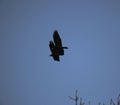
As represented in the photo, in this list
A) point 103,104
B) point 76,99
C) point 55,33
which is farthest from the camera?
point 103,104

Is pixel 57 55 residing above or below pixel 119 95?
above

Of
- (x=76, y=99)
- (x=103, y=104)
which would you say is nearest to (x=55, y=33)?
(x=76, y=99)

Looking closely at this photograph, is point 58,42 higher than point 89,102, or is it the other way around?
point 58,42

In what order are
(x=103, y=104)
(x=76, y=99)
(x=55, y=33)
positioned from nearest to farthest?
1. (x=55, y=33)
2. (x=76, y=99)
3. (x=103, y=104)

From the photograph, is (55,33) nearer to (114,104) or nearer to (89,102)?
(114,104)

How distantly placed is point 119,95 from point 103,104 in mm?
1844

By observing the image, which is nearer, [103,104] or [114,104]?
[114,104]

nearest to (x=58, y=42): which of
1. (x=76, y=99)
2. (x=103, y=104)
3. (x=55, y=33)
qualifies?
(x=55, y=33)

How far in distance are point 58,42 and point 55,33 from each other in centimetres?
41

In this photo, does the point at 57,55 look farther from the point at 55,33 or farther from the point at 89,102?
the point at 89,102

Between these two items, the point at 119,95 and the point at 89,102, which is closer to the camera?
the point at 119,95

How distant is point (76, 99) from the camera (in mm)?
24625

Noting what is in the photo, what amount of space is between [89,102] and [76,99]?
2.74 m

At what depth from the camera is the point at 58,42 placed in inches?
596
